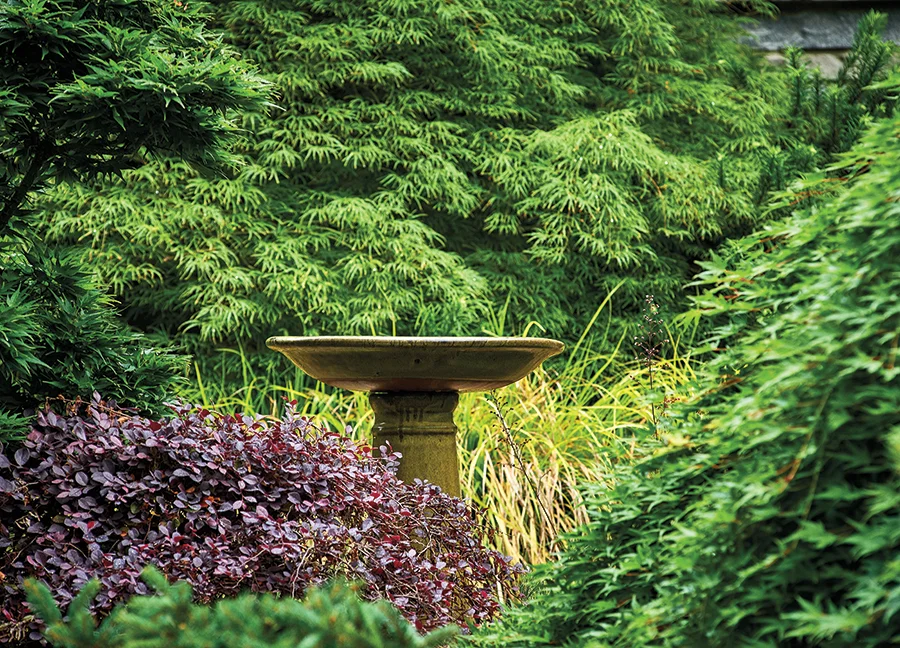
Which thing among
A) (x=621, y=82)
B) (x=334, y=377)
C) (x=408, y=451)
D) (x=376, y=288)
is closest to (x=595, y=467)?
(x=408, y=451)

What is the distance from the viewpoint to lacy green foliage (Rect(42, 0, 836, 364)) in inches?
214

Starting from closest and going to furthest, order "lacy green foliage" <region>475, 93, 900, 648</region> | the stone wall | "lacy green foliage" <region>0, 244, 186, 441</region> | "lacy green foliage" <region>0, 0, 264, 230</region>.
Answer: "lacy green foliage" <region>475, 93, 900, 648</region> < "lacy green foliage" <region>0, 0, 264, 230</region> < "lacy green foliage" <region>0, 244, 186, 441</region> < the stone wall

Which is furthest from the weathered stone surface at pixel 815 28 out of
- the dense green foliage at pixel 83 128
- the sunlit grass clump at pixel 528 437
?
the dense green foliage at pixel 83 128

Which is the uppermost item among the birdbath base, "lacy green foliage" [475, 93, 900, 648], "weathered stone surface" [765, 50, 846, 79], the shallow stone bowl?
"weathered stone surface" [765, 50, 846, 79]

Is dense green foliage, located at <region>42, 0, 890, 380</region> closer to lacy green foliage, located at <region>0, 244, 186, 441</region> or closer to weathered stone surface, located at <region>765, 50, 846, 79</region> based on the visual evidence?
weathered stone surface, located at <region>765, 50, 846, 79</region>

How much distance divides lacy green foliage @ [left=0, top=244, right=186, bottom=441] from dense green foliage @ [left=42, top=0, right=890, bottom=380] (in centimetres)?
236

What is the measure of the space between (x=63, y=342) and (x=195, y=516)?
0.72 meters

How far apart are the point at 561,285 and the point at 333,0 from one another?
2459 millimetres

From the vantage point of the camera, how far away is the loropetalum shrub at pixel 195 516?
2320 mm

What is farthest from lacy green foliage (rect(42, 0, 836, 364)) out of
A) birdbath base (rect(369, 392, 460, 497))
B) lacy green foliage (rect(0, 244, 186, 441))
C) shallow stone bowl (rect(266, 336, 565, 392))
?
lacy green foliage (rect(0, 244, 186, 441))

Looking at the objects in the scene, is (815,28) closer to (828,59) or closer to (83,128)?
(828,59)

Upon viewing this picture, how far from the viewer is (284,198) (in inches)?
230

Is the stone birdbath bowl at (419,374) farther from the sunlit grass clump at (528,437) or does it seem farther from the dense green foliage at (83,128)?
the dense green foliage at (83,128)

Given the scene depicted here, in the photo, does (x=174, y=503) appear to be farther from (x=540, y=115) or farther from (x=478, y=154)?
(x=540, y=115)
